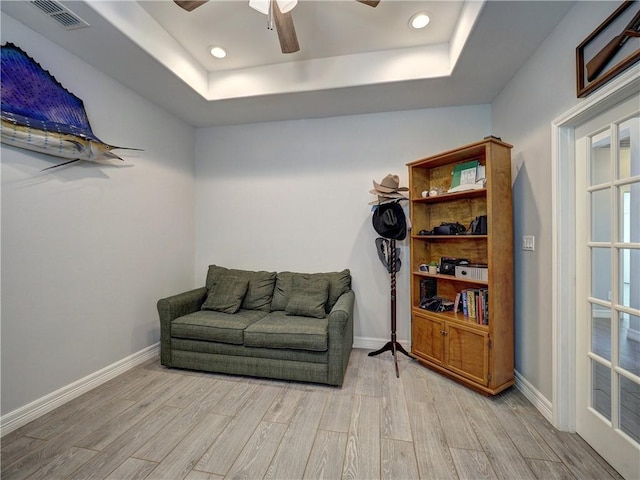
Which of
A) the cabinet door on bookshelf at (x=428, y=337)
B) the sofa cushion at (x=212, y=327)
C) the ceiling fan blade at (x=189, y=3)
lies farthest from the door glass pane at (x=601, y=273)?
the ceiling fan blade at (x=189, y=3)

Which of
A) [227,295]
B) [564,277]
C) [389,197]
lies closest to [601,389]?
[564,277]

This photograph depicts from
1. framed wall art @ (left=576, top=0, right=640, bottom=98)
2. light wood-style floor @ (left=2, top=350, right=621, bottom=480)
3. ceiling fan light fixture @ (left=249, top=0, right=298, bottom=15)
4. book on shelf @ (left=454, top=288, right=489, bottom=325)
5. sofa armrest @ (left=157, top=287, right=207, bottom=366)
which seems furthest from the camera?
sofa armrest @ (left=157, top=287, right=207, bottom=366)

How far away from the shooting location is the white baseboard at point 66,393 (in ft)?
5.61

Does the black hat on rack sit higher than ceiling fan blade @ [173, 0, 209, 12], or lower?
lower

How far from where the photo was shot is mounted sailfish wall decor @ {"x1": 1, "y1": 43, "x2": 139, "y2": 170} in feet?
5.59

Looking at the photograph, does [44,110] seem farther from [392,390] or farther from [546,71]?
[546,71]

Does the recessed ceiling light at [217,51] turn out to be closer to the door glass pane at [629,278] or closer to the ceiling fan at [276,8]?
the ceiling fan at [276,8]

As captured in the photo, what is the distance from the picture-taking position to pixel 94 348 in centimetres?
224

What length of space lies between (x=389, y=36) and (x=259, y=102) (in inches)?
54.6

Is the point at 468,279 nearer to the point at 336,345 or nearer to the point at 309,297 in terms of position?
the point at 336,345

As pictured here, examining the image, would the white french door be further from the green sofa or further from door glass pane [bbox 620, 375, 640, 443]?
the green sofa

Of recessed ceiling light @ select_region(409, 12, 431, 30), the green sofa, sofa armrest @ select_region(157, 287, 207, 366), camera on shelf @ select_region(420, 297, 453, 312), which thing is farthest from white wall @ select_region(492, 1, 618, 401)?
sofa armrest @ select_region(157, 287, 207, 366)

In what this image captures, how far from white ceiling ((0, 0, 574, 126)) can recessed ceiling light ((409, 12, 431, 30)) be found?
0.04 metres

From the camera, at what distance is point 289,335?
227 centimetres
